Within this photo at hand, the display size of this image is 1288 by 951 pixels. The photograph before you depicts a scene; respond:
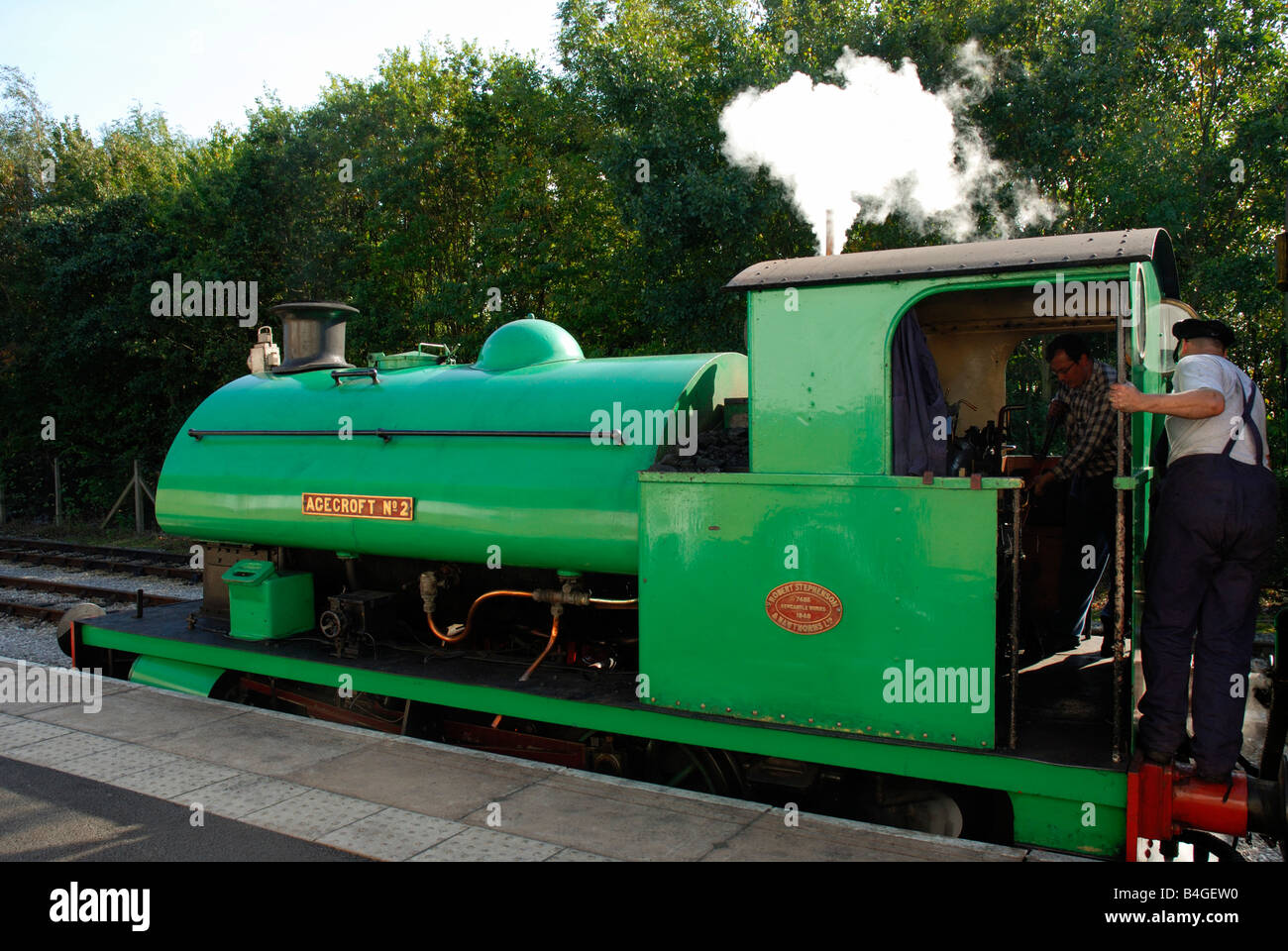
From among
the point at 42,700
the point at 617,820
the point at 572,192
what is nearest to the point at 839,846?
the point at 617,820

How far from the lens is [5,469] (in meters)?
22.2

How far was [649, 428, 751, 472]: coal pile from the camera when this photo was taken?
14.0ft

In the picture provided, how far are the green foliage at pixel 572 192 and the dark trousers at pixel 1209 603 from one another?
Result: 847cm

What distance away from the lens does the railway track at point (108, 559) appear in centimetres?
1178

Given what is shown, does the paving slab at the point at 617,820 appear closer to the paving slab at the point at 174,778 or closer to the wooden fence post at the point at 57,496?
the paving slab at the point at 174,778

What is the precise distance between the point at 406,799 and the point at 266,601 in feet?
7.80

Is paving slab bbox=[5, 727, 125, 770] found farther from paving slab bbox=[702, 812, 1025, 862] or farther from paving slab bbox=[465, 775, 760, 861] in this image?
paving slab bbox=[702, 812, 1025, 862]

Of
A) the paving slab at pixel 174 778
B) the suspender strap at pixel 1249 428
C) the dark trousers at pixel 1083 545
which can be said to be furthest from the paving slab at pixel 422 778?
the suspender strap at pixel 1249 428

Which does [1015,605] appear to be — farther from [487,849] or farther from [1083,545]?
[487,849]

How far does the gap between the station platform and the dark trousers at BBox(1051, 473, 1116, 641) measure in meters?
1.79

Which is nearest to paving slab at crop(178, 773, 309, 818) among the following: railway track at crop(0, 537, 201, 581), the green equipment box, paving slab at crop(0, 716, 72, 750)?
paving slab at crop(0, 716, 72, 750)
